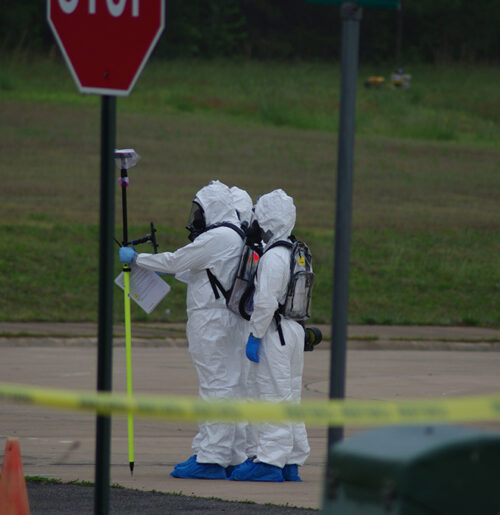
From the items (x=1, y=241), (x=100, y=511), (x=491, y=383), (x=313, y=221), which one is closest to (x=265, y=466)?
(x=100, y=511)

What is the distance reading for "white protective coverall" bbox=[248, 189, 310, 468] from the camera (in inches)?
314

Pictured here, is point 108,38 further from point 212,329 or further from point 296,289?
point 212,329

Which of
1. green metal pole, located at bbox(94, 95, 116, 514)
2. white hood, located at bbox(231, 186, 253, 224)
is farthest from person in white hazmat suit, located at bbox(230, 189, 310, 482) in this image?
green metal pole, located at bbox(94, 95, 116, 514)

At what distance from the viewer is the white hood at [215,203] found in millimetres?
8461

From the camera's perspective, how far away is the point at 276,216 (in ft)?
26.9

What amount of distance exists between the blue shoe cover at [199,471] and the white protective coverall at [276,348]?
34cm

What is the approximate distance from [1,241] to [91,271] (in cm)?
203

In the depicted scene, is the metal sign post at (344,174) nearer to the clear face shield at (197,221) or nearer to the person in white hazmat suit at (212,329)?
the person in white hazmat suit at (212,329)

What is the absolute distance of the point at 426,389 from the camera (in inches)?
515

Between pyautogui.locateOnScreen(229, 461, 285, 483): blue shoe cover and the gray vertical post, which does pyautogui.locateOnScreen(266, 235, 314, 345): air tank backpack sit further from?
the gray vertical post

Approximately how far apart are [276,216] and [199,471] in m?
1.85

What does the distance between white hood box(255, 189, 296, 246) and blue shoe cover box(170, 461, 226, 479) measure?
1617 millimetres

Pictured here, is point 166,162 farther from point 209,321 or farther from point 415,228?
point 209,321

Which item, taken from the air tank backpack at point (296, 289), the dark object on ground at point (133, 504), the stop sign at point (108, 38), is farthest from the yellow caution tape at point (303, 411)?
the air tank backpack at point (296, 289)
